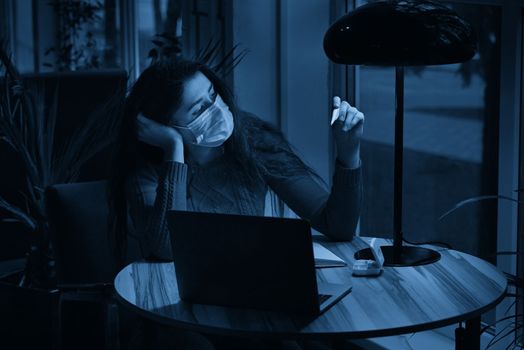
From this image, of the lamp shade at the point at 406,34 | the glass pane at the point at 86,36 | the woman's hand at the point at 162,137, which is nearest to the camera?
the lamp shade at the point at 406,34

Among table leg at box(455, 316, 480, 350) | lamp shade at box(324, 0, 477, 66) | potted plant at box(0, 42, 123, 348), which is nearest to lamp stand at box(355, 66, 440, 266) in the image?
lamp shade at box(324, 0, 477, 66)

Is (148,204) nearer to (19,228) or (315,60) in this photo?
(315,60)

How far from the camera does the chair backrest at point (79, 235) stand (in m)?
1.73

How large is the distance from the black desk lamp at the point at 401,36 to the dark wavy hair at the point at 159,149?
1.60ft

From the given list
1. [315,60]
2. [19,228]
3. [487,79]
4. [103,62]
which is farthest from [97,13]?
[487,79]

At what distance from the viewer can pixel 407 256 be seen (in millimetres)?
1579

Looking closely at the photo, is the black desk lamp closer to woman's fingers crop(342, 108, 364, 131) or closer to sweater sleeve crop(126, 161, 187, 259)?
woman's fingers crop(342, 108, 364, 131)

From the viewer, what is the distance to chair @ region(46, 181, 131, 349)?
1506 mm

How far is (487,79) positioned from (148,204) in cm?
109

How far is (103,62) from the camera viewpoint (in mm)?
5148

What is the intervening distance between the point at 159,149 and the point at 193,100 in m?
0.21

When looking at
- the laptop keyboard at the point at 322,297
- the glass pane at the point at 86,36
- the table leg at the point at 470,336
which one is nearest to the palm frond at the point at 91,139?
the laptop keyboard at the point at 322,297

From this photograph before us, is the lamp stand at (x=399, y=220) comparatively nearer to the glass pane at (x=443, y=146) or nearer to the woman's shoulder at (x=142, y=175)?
the glass pane at (x=443, y=146)

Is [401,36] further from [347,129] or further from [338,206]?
[338,206]
